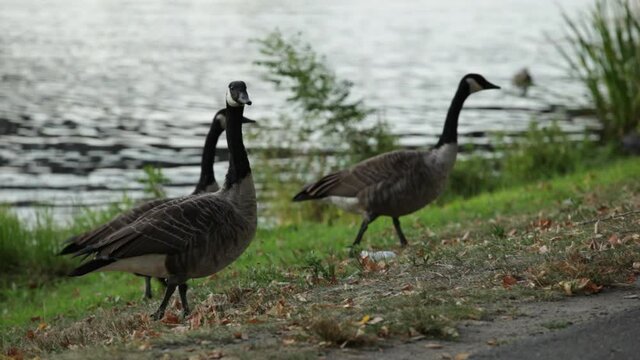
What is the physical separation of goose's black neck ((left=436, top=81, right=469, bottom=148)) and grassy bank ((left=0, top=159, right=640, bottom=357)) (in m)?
1.22

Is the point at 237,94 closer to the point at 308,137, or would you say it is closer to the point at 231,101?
the point at 231,101

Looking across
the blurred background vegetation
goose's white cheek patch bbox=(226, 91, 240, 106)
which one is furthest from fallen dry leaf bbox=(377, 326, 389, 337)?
the blurred background vegetation

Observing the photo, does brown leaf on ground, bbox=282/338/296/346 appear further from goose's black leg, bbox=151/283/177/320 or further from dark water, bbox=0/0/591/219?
dark water, bbox=0/0/591/219

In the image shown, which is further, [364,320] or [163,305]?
[163,305]

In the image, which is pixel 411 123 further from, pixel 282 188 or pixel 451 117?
pixel 451 117

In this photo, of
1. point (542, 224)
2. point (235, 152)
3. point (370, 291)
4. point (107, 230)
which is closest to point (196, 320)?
point (370, 291)

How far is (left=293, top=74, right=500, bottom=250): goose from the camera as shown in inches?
488

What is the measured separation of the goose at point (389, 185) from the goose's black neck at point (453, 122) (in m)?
0.11

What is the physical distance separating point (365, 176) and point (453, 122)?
1.50 m

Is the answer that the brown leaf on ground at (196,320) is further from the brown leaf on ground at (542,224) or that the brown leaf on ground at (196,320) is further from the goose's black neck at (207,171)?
the brown leaf on ground at (542,224)

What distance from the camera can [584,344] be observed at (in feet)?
22.5

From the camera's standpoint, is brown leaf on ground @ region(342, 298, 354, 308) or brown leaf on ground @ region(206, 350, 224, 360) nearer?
brown leaf on ground @ region(206, 350, 224, 360)

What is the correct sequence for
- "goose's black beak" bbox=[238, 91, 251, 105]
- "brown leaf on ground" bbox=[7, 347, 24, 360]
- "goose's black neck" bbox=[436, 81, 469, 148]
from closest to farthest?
"brown leaf on ground" bbox=[7, 347, 24, 360] < "goose's black beak" bbox=[238, 91, 251, 105] < "goose's black neck" bbox=[436, 81, 469, 148]

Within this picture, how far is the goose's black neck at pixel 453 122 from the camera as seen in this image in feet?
42.5
